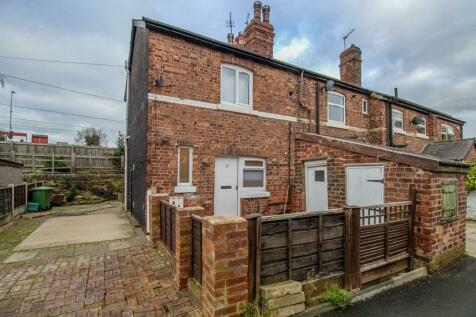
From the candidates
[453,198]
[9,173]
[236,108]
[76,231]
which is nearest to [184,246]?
[236,108]

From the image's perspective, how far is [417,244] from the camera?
5.06 meters

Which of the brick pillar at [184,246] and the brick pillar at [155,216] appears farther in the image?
the brick pillar at [155,216]

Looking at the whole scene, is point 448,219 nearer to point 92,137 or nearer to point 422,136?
point 422,136

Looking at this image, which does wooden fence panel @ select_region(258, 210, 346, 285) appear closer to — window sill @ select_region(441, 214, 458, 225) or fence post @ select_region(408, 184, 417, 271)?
fence post @ select_region(408, 184, 417, 271)

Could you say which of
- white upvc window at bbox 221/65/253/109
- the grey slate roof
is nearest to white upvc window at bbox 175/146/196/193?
white upvc window at bbox 221/65/253/109

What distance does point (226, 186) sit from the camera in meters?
8.16

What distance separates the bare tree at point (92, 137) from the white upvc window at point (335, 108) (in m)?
31.2

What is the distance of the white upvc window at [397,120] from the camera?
1385 cm

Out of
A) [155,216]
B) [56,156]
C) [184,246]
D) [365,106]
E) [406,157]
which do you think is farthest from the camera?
[56,156]

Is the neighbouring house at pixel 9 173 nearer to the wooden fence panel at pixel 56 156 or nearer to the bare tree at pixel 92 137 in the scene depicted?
the wooden fence panel at pixel 56 156

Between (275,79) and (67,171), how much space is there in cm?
1543

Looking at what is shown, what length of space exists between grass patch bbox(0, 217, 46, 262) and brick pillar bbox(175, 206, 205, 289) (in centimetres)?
424

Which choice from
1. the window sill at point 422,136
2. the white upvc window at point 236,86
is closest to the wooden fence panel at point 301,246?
the white upvc window at point 236,86

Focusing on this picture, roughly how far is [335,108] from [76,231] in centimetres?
1120
